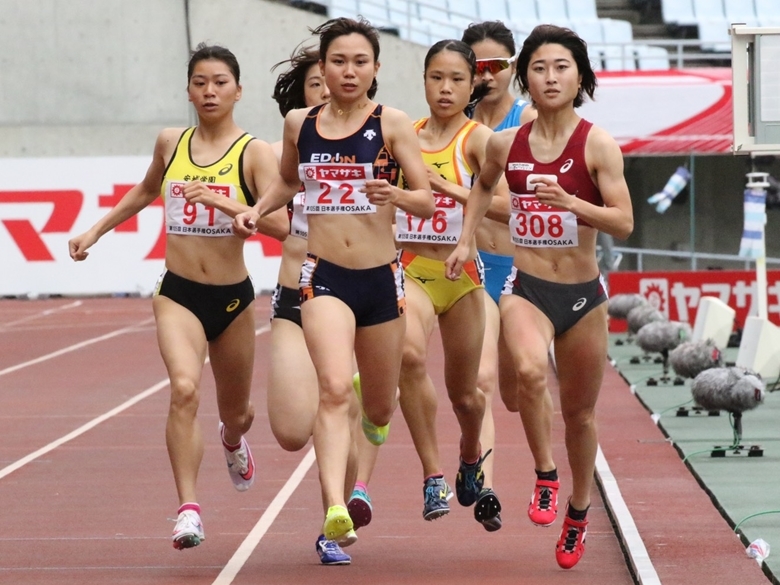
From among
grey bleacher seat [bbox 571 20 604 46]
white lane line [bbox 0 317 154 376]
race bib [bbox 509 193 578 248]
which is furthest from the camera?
grey bleacher seat [bbox 571 20 604 46]

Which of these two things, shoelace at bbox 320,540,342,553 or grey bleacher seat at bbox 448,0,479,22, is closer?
shoelace at bbox 320,540,342,553

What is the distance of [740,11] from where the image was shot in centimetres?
3319

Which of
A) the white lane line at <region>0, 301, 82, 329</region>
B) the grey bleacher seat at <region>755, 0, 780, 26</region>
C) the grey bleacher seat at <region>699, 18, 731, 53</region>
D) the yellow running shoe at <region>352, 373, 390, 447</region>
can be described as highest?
the grey bleacher seat at <region>755, 0, 780, 26</region>

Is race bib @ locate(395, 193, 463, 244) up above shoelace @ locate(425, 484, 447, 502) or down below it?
above

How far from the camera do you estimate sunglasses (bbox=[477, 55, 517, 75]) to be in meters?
8.33

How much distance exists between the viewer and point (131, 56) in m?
31.7

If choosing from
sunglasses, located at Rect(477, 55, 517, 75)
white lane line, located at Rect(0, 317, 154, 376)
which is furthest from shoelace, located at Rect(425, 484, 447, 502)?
white lane line, located at Rect(0, 317, 154, 376)

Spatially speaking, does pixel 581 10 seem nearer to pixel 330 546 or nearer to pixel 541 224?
pixel 541 224

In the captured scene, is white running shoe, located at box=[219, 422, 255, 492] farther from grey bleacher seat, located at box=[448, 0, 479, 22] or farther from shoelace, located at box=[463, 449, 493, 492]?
grey bleacher seat, located at box=[448, 0, 479, 22]

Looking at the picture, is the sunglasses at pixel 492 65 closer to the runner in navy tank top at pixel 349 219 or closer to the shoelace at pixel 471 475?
the runner in navy tank top at pixel 349 219

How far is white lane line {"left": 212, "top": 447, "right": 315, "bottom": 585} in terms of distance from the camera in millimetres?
7277

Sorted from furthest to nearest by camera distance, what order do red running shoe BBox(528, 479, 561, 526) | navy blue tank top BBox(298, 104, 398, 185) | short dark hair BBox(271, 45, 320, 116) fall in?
short dark hair BBox(271, 45, 320, 116) < red running shoe BBox(528, 479, 561, 526) < navy blue tank top BBox(298, 104, 398, 185)

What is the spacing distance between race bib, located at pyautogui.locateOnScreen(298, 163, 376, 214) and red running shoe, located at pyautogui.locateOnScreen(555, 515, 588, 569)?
1650 mm

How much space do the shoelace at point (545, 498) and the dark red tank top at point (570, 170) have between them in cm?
116
